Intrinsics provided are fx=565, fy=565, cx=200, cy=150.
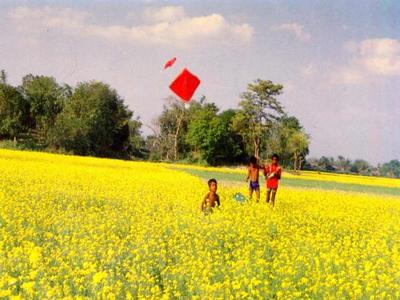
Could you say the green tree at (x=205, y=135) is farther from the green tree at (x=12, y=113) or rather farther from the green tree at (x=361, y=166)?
the green tree at (x=361, y=166)

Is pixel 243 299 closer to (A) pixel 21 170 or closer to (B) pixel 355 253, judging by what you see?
(B) pixel 355 253

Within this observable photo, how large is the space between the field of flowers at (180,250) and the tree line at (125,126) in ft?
155

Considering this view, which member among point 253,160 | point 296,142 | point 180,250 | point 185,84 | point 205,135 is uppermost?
point 296,142

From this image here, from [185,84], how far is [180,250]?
5469 mm

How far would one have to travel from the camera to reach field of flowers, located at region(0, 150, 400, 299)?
6.10 meters

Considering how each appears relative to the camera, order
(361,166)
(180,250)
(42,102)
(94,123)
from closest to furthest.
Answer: (180,250) < (94,123) < (42,102) < (361,166)

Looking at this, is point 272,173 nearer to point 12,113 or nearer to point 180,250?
point 180,250

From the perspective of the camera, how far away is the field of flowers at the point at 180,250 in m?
6.10


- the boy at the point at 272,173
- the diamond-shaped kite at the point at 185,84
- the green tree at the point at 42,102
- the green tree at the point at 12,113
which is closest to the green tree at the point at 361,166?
the green tree at the point at 42,102

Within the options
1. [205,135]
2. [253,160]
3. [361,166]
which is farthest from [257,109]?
[361,166]

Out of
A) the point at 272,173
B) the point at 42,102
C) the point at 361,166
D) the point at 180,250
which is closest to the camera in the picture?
the point at 180,250

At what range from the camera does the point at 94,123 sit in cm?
6269

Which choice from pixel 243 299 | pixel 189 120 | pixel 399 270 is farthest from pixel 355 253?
pixel 189 120

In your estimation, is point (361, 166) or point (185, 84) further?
point (361, 166)
